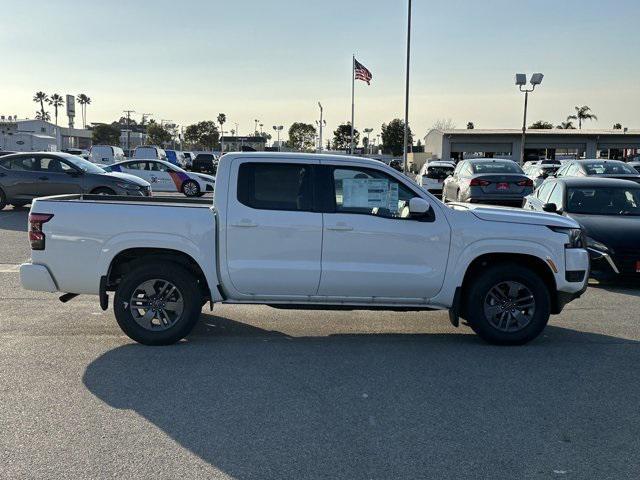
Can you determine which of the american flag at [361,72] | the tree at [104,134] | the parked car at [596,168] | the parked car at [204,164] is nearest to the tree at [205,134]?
the tree at [104,134]

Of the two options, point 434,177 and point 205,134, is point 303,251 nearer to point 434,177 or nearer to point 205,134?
point 434,177

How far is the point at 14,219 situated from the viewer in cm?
1538

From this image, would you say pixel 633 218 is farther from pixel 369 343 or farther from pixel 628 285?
pixel 369 343

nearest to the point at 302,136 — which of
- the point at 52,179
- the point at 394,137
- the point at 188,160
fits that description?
the point at 188,160

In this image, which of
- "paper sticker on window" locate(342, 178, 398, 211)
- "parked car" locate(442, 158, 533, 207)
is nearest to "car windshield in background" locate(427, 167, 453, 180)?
"parked car" locate(442, 158, 533, 207)

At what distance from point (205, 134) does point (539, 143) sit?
56781 mm

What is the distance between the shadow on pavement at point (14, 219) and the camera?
14.0m

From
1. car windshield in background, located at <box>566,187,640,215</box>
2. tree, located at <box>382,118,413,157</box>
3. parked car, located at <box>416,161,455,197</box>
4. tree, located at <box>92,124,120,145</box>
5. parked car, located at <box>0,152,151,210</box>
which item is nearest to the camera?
car windshield in background, located at <box>566,187,640,215</box>

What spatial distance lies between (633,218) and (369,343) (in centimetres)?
561

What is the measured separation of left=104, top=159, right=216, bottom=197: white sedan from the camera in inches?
934

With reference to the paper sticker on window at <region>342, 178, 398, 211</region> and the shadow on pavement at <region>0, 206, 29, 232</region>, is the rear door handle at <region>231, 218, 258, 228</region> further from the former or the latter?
the shadow on pavement at <region>0, 206, 29, 232</region>

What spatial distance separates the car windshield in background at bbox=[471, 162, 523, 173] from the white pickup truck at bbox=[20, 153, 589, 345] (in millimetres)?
11151

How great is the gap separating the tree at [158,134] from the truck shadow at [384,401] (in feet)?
331

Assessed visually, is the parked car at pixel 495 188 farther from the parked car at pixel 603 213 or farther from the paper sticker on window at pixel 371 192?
the paper sticker on window at pixel 371 192
